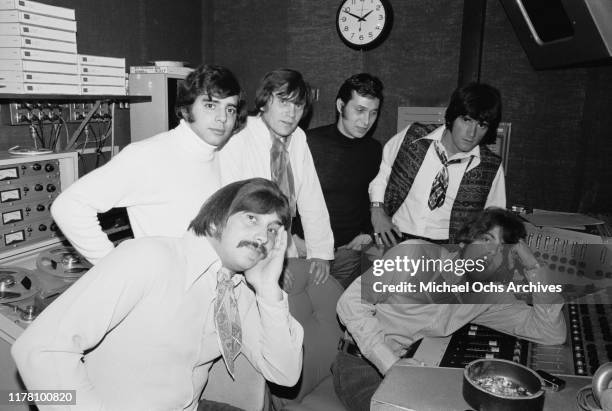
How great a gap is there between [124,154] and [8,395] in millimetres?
999

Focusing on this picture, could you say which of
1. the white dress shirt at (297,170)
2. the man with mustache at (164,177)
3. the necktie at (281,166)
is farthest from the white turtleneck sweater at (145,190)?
the necktie at (281,166)

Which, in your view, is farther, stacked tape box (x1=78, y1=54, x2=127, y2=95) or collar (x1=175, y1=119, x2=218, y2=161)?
stacked tape box (x1=78, y1=54, x2=127, y2=95)

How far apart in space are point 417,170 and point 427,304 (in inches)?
37.1

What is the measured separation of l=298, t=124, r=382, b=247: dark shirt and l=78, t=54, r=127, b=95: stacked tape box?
118 centimetres

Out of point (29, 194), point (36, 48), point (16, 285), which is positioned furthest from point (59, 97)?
point (16, 285)

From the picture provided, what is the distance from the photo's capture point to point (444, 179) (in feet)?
7.86

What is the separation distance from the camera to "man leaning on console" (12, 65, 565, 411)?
1221 mm

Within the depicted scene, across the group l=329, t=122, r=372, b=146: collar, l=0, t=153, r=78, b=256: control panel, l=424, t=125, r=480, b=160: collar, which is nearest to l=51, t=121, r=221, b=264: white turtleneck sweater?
l=0, t=153, r=78, b=256: control panel

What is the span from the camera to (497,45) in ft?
10.3

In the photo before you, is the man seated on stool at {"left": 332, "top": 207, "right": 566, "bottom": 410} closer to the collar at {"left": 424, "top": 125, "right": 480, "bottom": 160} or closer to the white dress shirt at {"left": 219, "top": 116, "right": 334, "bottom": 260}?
the white dress shirt at {"left": 219, "top": 116, "right": 334, "bottom": 260}

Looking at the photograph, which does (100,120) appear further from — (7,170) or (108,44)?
(7,170)

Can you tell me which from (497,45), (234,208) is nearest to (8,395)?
(234,208)

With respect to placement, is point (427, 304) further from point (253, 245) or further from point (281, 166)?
point (281, 166)

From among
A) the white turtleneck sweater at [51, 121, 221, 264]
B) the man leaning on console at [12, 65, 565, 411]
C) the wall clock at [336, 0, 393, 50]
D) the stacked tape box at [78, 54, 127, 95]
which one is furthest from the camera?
the wall clock at [336, 0, 393, 50]
